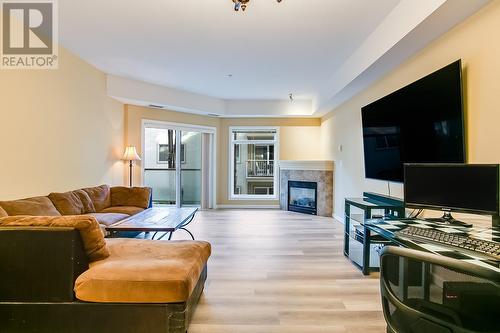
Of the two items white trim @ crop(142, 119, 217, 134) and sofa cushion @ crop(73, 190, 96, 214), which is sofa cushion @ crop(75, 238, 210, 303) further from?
white trim @ crop(142, 119, 217, 134)

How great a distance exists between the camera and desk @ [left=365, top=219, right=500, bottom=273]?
133 centimetres

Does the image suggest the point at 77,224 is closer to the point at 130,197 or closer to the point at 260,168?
the point at 130,197

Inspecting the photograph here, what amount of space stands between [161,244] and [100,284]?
2.25 feet

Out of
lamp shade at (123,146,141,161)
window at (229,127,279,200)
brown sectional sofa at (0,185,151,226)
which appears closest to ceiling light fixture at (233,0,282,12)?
brown sectional sofa at (0,185,151,226)

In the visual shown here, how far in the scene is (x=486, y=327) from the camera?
94 centimetres

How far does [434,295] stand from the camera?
1052 millimetres

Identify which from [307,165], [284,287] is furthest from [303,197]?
[284,287]

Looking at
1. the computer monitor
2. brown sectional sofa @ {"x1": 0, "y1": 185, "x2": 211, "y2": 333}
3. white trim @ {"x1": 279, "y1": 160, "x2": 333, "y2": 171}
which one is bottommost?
brown sectional sofa @ {"x1": 0, "y1": 185, "x2": 211, "y2": 333}

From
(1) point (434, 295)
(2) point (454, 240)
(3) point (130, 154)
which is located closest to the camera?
(1) point (434, 295)

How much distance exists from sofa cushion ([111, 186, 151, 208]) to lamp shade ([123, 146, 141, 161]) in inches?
33.0

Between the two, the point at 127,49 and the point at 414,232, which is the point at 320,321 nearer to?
the point at 414,232

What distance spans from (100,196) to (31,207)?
1.48 m

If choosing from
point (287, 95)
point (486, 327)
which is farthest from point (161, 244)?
point (287, 95)

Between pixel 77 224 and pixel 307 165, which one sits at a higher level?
pixel 307 165
